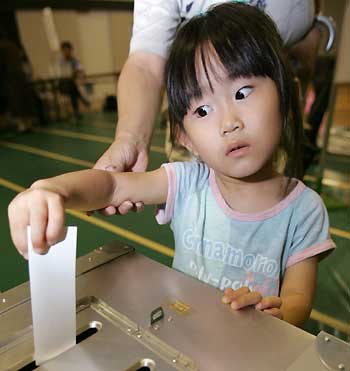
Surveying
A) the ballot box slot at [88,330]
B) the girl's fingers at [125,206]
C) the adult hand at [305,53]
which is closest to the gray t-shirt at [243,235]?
the girl's fingers at [125,206]

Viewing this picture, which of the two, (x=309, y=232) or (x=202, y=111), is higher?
(x=202, y=111)

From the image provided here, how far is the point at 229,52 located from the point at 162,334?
1.38 feet

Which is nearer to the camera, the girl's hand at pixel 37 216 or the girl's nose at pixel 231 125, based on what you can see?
the girl's hand at pixel 37 216

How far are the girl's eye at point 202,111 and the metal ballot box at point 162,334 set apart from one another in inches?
9.9

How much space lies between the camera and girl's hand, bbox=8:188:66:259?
0.37 m

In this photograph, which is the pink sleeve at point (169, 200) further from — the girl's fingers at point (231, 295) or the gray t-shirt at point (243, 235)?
the girl's fingers at point (231, 295)

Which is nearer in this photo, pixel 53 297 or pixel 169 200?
pixel 53 297

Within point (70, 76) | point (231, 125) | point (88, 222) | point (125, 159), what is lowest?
point (88, 222)

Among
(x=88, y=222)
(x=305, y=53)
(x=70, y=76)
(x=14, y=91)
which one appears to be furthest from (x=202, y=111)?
(x=70, y=76)

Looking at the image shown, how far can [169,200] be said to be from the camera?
0.75m

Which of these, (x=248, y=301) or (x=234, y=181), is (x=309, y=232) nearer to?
(x=234, y=181)

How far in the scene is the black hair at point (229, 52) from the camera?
602 millimetres

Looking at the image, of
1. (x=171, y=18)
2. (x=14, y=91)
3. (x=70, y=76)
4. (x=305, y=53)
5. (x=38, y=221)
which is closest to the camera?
(x=38, y=221)

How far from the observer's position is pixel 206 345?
41 cm
